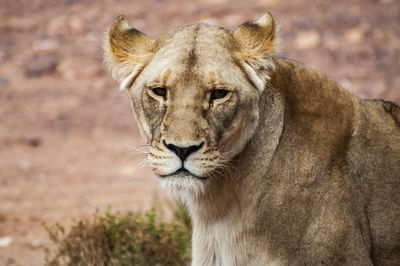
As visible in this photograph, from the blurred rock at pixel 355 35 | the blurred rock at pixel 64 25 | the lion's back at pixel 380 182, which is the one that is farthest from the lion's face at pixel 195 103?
the blurred rock at pixel 64 25

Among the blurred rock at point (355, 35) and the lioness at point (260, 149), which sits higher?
the blurred rock at point (355, 35)

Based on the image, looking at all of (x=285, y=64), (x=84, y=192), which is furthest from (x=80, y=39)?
(x=285, y=64)

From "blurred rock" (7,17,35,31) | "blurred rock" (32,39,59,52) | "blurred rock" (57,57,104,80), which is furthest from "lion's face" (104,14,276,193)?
"blurred rock" (7,17,35,31)

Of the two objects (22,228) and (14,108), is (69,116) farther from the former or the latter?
(22,228)

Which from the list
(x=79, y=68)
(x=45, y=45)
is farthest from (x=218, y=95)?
(x=45, y=45)

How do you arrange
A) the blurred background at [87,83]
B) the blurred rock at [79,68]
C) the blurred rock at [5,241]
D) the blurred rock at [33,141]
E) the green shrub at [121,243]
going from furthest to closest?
the blurred rock at [79,68] → the blurred rock at [33,141] → the blurred background at [87,83] → the blurred rock at [5,241] → the green shrub at [121,243]

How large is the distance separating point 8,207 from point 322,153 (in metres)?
5.20

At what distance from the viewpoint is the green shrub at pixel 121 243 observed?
492cm

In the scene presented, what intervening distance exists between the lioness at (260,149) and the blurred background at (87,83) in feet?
10.2

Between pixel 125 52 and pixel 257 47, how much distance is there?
0.71 m

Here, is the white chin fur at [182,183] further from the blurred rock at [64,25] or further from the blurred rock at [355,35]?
the blurred rock at [64,25]

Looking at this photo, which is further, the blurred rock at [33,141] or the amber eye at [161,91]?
the blurred rock at [33,141]

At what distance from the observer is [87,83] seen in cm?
1119

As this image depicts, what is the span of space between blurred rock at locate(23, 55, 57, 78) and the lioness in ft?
27.1
